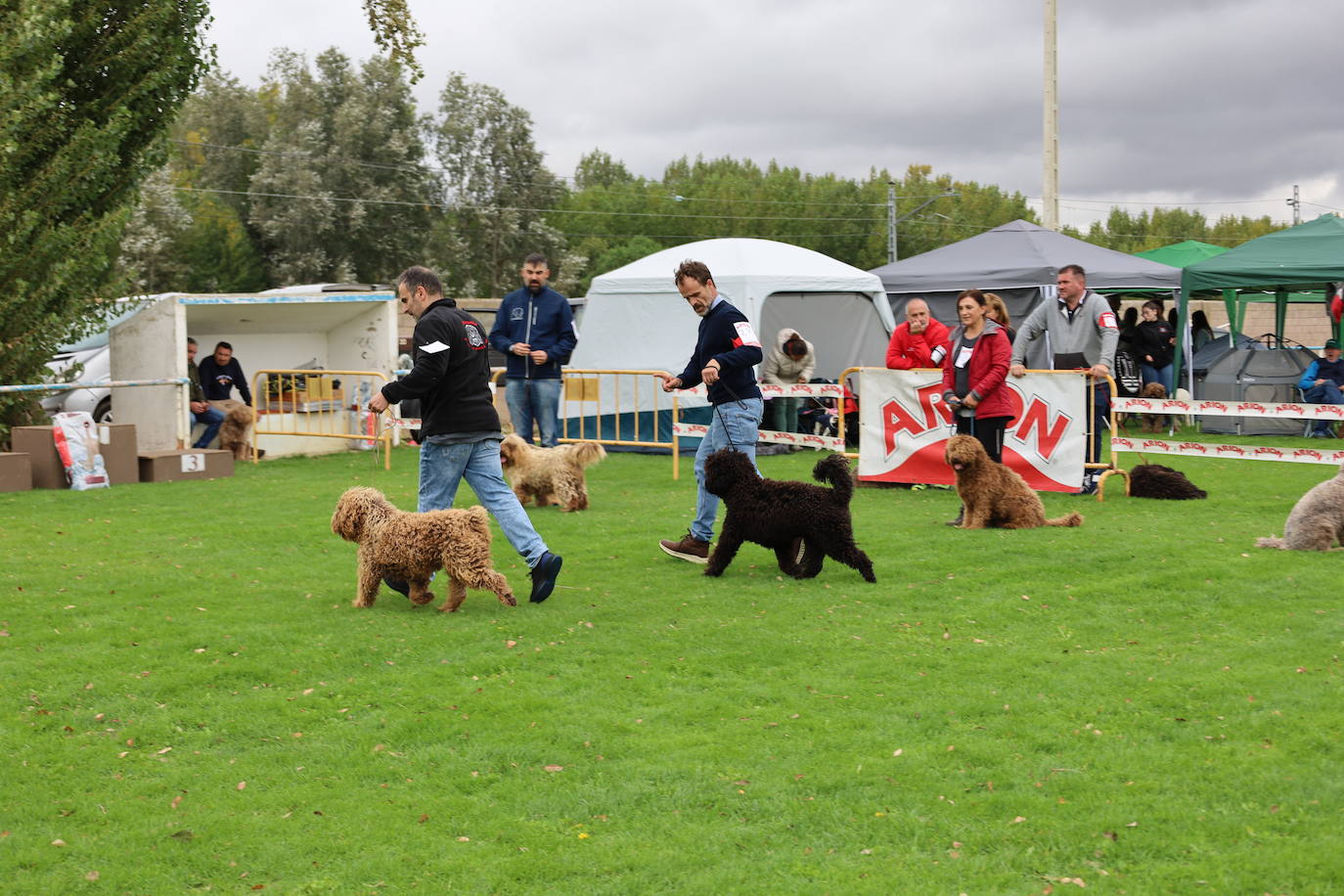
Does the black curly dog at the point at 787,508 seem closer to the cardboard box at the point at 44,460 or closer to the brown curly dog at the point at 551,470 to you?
the brown curly dog at the point at 551,470

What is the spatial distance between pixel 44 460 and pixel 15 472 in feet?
0.98

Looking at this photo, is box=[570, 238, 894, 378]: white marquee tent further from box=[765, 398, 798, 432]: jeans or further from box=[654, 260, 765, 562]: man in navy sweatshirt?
box=[654, 260, 765, 562]: man in navy sweatshirt

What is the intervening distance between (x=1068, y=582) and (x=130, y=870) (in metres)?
5.45

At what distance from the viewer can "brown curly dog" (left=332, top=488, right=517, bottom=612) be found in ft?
21.1

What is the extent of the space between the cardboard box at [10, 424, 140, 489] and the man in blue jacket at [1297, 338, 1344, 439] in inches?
586

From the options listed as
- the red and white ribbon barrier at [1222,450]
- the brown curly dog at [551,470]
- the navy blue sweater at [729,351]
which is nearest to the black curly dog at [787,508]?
the navy blue sweater at [729,351]

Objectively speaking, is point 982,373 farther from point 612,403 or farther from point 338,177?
point 338,177

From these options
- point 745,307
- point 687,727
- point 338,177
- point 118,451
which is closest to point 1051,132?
point 745,307

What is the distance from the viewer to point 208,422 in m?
14.6

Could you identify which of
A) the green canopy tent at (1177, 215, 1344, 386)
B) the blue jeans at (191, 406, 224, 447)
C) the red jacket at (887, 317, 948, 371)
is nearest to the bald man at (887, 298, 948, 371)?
the red jacket at (887, 317, 948, 371)

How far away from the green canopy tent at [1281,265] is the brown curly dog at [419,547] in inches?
545

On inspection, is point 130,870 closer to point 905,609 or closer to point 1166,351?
point 905,609

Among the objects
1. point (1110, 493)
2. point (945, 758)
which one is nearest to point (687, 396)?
point (1110, 493)

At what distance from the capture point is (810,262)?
55.7ft
